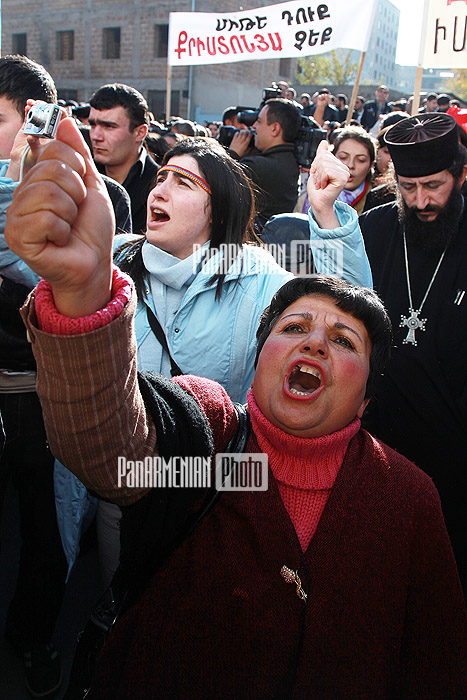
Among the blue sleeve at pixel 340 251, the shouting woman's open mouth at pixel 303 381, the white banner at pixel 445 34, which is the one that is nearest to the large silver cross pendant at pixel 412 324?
the blue sleeve at pixel 340 251

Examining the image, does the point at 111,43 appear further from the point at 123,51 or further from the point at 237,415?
the point at 237,415

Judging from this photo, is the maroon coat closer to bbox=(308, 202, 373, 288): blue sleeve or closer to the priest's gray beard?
bbox=(308, 202, 373, 288): blue sleeve

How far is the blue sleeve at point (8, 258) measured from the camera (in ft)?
5.70

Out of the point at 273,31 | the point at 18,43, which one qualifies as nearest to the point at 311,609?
the point at 273,31

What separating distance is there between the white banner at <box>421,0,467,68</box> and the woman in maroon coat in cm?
315

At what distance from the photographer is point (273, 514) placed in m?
1.30

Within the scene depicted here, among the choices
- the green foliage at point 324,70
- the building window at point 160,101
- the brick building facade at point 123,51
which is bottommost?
the building window at point 160,101

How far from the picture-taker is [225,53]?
5.87 m

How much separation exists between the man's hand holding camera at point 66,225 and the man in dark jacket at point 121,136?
114 inches

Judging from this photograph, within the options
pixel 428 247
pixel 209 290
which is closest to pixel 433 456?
pixel 428 247

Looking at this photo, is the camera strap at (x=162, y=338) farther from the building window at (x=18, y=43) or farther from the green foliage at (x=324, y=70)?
the green foliage at (x=324, y=70)

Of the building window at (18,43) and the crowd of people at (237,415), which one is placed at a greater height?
the building window at (18,43)

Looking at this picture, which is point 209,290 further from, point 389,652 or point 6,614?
point 6,614

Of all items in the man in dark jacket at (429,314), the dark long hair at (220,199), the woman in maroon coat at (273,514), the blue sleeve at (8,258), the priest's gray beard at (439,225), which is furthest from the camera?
the priest's gray beard at (439,225)
